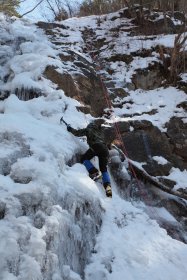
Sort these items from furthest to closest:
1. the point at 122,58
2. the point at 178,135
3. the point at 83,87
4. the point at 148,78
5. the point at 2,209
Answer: the point at 122,58 < the point at 148,78 < the point at 83,87 < the point at 178,135 < the point at 2,209

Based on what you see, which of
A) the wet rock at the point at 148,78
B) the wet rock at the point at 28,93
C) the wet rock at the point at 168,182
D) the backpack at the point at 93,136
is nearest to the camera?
the backpack at the point at 93,136

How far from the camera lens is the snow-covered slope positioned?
3764 millimetres

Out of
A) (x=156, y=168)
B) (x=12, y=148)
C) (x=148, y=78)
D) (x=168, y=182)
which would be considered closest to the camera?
(x=12, y=148)

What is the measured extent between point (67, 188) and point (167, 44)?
743 cm

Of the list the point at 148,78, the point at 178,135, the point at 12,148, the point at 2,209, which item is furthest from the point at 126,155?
the point at 2,209

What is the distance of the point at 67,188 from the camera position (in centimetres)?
499

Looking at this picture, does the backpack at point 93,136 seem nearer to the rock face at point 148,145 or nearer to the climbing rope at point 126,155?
the climbing rope at point 126,155

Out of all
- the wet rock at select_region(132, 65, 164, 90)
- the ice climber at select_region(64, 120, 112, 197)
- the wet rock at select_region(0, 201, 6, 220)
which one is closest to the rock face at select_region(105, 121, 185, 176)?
the ice climber at select_region(64, 120, 112, 197)

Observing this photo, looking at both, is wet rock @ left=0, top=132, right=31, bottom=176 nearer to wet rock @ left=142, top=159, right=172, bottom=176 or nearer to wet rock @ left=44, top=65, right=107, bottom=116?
wet rock @ left=142, top=159, right=172, bottom=176

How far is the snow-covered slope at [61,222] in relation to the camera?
148 inches

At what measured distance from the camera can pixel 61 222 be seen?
4355 mm

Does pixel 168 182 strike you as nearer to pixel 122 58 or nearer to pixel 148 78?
pixel 148 78

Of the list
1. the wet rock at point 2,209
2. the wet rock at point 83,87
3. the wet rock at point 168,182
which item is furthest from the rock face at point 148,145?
the wet rock at point 2,209

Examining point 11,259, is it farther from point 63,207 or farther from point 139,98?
point 139,98
